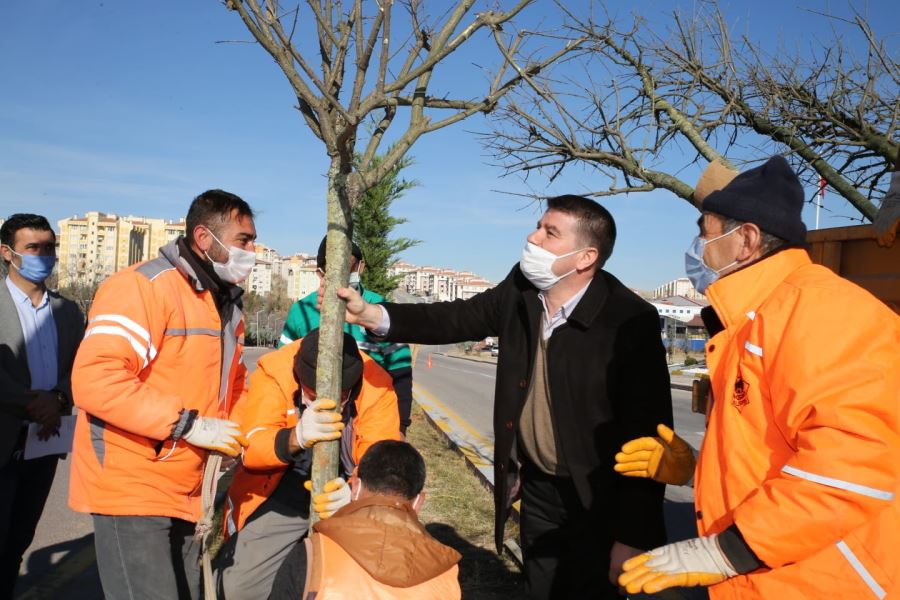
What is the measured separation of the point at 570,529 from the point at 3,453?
9.31ft

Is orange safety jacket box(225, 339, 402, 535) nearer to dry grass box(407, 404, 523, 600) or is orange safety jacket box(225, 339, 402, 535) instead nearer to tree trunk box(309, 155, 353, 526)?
tree trunk box(309, 155, 353, 526)

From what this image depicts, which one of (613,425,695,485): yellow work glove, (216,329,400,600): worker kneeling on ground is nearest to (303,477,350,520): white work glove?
(216,329,400,600): worker kneeling on ground

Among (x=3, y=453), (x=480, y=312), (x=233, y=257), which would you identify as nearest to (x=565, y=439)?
(x=480, y=312)

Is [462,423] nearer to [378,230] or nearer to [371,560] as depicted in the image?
[378,230]

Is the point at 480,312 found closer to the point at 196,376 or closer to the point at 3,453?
the point at 196,376

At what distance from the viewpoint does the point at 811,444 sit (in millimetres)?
1700

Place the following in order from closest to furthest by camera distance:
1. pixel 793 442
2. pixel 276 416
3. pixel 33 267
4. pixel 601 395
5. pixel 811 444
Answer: pixel 811 444 < pixel 793 442 < pixel 601 395 < pixel 276 416 < pixel 33 267

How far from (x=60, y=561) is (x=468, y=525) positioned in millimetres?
2993

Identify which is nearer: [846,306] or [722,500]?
[846,306]

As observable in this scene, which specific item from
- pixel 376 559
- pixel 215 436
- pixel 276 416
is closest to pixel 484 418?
pixel 276 416

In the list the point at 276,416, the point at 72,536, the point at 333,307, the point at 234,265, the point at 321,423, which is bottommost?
the point at 72,536

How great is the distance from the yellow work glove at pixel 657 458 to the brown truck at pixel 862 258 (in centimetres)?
85

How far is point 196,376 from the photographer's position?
2.84m

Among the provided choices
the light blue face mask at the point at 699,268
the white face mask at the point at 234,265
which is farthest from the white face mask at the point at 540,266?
the white face mask at the point at 234,265
